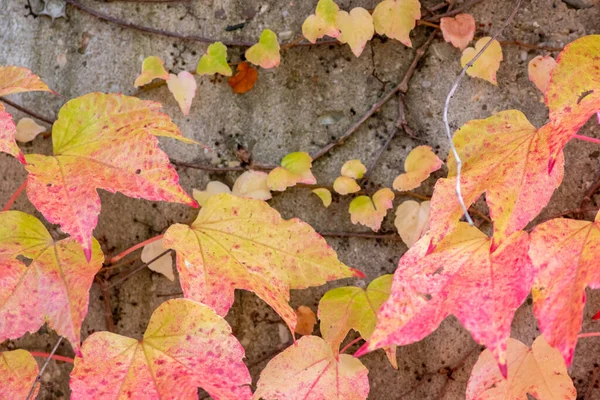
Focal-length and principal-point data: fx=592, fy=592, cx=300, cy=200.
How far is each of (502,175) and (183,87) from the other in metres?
0.77

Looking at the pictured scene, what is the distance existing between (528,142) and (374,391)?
679 millimetres

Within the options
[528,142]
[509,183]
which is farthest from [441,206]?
[528,142]

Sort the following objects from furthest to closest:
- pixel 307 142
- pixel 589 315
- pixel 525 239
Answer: pixel 307 142
pixel 589 315
pixel 525 239

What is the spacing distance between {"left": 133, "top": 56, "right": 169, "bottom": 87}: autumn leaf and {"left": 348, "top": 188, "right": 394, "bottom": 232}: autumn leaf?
1.73ft

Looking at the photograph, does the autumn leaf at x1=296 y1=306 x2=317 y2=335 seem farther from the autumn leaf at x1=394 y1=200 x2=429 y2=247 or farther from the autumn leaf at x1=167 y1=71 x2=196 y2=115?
the autumn leaf at x1=167 y1=71 x2=196 y2=115

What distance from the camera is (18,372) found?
3.53 ft

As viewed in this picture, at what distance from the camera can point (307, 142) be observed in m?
1.39

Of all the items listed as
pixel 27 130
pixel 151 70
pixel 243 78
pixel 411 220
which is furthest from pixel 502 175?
pixel 27 130

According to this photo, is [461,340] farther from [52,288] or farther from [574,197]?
[52,288]

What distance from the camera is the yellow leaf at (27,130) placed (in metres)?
1.44

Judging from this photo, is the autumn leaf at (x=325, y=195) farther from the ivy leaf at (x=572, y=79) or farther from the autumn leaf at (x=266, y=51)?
the ivy leaf at (x=572, y=79)

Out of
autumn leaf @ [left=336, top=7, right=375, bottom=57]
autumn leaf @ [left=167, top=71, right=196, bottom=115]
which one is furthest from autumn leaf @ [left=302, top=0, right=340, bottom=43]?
autumn leaf @ [left=167, top=71, right=196, bottom=115]

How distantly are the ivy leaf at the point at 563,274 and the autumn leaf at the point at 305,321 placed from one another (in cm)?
63

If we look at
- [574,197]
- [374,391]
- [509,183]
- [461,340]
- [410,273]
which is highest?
[509,183]
